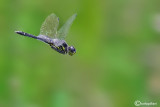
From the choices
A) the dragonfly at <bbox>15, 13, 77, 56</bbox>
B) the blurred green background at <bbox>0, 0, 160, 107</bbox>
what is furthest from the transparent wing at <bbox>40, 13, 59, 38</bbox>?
the blurred green background at <bbox>0, 0, 160, 107</bbox>

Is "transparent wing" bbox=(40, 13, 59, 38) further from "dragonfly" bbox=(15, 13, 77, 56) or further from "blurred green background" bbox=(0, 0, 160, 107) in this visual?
"blurred green background" bbox=(0, 0, 160, 107)

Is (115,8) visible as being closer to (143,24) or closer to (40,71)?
(143,24)

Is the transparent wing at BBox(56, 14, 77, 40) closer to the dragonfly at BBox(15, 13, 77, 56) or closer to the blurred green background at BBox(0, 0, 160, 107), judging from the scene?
the dragonfly at BBox(15, 13, 77, 56)

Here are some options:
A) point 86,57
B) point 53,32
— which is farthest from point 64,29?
point 86,57

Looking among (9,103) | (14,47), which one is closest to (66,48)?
(9,103)

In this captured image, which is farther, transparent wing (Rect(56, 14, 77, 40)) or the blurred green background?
the blurred green background

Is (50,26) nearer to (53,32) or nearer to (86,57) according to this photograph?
(53,32)
